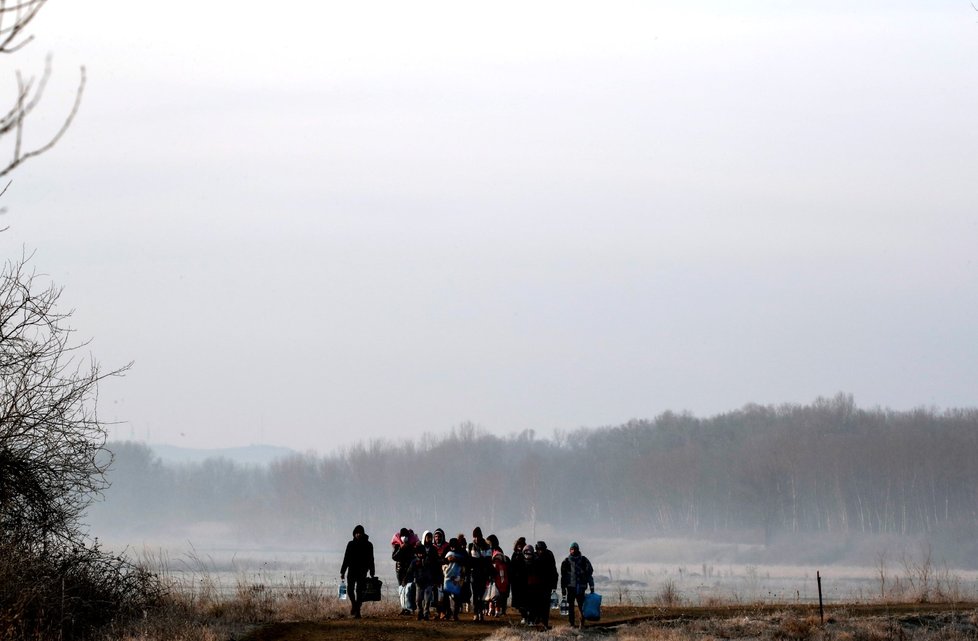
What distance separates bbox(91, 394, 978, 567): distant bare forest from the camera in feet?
339

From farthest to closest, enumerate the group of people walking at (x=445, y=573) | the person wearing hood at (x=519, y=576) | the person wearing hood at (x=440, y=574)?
the person wearing hood at (x=440, y=574) < the group of people walking at (x=445, y=573) < the person wearing hood at (x=519, y=576)

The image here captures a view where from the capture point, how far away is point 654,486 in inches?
4783

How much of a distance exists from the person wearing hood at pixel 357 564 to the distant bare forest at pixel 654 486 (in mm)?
72134

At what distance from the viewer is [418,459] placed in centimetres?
14938

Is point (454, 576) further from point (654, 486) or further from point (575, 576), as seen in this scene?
point (654, 486)

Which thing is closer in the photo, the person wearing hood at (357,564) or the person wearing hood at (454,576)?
the person wearing hood at (454,576)

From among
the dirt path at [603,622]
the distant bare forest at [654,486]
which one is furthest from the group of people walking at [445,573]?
the distant bare forest at [654,486]

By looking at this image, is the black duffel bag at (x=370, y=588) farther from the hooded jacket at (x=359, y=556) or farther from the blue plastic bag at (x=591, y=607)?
the blue plastic bag at (x=591, y=607)

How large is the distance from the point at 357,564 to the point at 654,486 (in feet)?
324

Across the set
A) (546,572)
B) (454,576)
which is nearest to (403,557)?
(454,576)

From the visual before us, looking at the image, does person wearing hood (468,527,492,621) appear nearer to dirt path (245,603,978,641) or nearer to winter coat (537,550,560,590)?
dirt path (245,603,978,641)

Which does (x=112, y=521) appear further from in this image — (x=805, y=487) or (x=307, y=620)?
(x=307, y=620)

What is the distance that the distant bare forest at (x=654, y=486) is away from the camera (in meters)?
103

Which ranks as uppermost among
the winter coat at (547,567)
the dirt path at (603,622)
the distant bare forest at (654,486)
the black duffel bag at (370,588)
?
the distant bare forest at (654,486)
